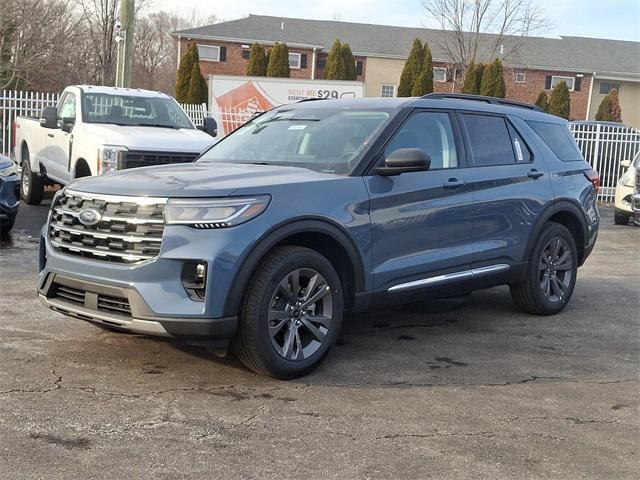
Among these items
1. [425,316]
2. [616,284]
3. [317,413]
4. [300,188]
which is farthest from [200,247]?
[616,284]

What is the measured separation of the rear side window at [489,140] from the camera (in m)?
6.09

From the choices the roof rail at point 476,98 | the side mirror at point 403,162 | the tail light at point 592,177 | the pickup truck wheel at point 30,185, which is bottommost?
the pickup truck wheel at point 30,185

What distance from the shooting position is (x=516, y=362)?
5367 millimetres

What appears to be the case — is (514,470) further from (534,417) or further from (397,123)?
(397,123)

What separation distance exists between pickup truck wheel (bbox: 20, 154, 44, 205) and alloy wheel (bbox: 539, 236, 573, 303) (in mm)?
8667

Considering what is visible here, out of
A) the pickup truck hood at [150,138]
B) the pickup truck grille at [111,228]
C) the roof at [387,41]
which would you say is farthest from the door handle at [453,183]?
the roof at [387,41]

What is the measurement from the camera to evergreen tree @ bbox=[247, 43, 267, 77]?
132 feet

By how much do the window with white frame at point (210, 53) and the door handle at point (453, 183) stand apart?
144 feet

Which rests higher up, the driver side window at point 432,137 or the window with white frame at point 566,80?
the window with white frame at point 566,80

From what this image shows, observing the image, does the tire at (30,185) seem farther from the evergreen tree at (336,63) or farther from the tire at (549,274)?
the evergreen tree at (336,63)

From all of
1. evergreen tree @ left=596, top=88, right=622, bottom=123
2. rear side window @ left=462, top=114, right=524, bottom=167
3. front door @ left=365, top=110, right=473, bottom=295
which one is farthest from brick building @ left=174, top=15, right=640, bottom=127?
front door @ left=365, top=110, right=473, bottom=295

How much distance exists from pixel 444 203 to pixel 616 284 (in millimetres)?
3937

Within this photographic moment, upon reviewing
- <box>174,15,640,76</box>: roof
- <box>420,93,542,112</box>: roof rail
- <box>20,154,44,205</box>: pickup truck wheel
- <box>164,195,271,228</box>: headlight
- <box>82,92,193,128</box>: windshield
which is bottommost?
<box>20,154,44,205</box>: pickup truck wheel

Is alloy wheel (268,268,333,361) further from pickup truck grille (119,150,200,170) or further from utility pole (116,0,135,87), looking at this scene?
utility pole (116,0,135,87)
